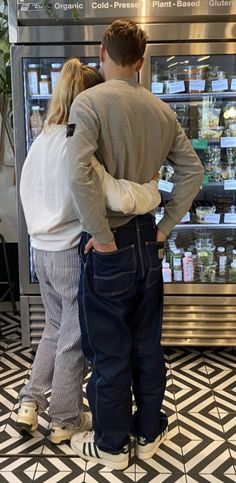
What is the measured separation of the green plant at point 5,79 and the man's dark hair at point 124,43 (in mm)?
1598

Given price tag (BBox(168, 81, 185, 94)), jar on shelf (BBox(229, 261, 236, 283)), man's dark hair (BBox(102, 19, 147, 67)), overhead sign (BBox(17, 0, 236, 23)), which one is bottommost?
jar on shelf (BBox(229, 261, 236, 283))

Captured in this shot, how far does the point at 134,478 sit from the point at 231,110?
2079mm

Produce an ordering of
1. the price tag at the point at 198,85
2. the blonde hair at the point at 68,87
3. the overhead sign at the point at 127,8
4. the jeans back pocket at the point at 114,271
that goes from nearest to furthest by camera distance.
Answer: the jeans back pocket at the point at 114,271, the blonde hair at the point at 68,87, the overhead sign at the point at 127,8, the price tag at the point at 198,85

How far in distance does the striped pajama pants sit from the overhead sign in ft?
4.26

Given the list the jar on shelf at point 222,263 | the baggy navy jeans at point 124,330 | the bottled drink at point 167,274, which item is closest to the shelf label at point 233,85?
the jar on shelf at point 222,263

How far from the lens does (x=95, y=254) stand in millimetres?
1992

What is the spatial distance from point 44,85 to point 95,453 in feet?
6.27

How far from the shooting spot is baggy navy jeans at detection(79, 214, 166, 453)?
2004 mm

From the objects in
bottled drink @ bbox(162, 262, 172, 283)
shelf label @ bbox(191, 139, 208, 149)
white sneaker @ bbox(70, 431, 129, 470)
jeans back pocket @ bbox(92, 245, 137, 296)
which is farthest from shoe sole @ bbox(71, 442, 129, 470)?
shelf label @ bbox(191, 139, 208, 149)

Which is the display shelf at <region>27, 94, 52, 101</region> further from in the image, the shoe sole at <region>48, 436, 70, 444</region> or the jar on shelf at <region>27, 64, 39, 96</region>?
the shoe sole at <region>48, 436, 70, 444</region>

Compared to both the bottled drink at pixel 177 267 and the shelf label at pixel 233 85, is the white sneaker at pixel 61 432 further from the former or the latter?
the shelf label at pixel 233 85

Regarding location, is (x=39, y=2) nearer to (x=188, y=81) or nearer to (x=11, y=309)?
(x=188, y=81)

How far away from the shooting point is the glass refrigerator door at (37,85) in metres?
2.93

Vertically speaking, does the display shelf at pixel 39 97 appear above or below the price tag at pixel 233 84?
below
